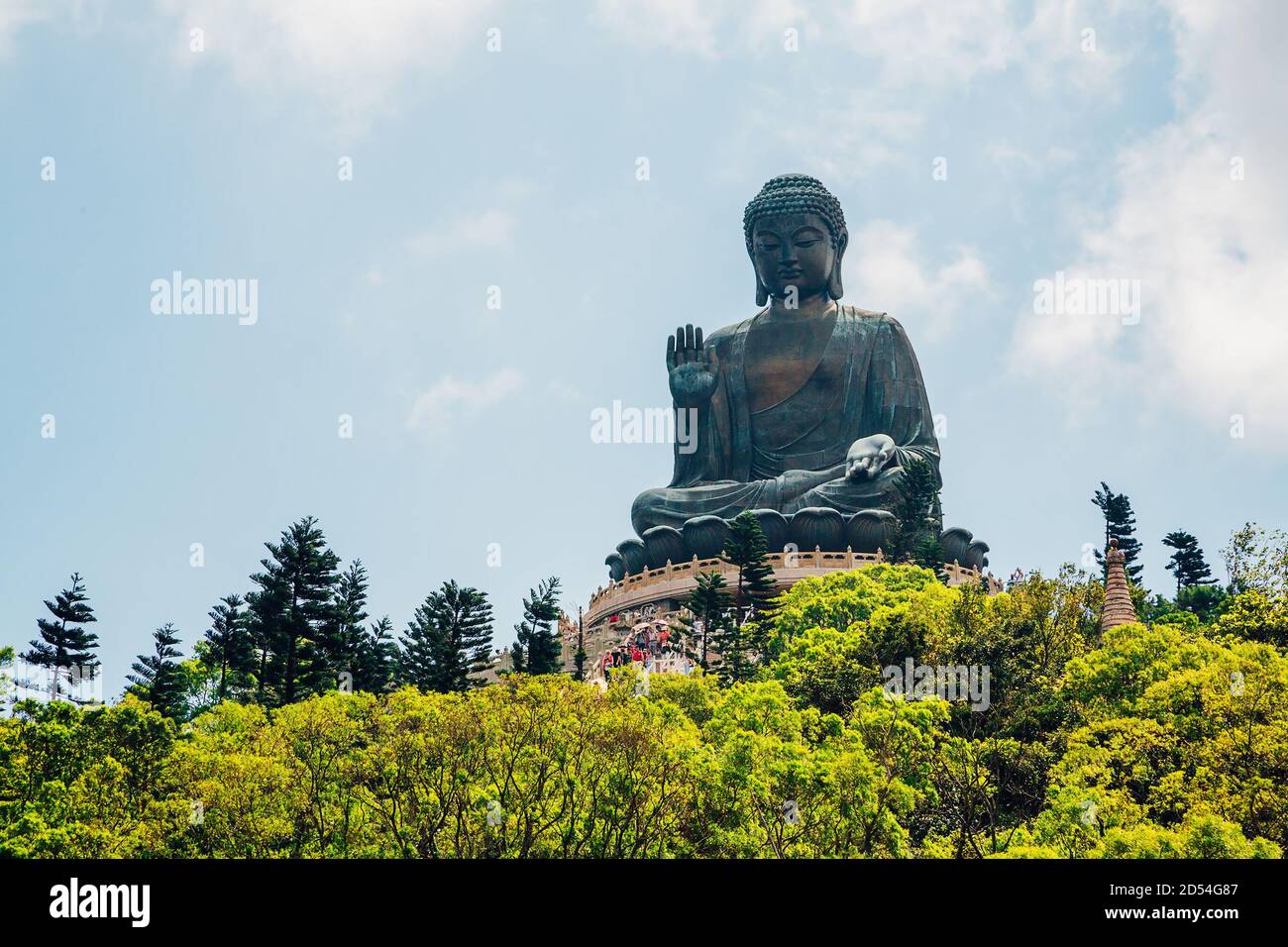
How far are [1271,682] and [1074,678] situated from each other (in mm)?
3135

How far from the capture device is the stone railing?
39281mm

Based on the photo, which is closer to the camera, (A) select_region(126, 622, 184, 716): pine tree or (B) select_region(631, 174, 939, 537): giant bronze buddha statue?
(A) select_region(126, 622, 184, 716): pine tree

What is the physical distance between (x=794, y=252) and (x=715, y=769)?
27993mm

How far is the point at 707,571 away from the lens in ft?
131

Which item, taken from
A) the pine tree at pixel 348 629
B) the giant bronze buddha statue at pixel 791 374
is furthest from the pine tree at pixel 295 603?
the giant bronze buddha statue at pixel 791 374

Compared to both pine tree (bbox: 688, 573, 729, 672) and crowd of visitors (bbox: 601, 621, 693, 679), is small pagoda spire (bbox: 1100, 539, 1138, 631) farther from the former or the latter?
crowd of visitors (bbox: 601, 621, 693, 679)

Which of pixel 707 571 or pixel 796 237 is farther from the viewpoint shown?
pixel 796 237

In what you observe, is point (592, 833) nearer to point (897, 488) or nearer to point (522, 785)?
point (522, 785)

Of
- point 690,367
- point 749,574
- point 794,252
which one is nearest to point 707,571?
point 749,574

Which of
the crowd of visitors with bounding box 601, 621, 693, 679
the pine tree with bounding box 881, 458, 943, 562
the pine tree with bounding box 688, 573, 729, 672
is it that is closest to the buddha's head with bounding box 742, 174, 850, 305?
the pine tree with bounding box 881, 458, 943, 562

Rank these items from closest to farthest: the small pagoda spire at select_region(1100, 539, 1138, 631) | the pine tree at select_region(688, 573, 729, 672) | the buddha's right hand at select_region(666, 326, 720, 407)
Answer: the small pagoda spire at select_region(1100, 539, 1138, 631)
the pine tree at select_region(688, 573, 729, 672)
the buddha's right hand at select_region(666, 326, 720, 407)

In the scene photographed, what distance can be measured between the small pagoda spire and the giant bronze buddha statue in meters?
14.1

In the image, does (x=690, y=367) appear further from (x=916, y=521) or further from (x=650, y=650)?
(x=650, y=650)
